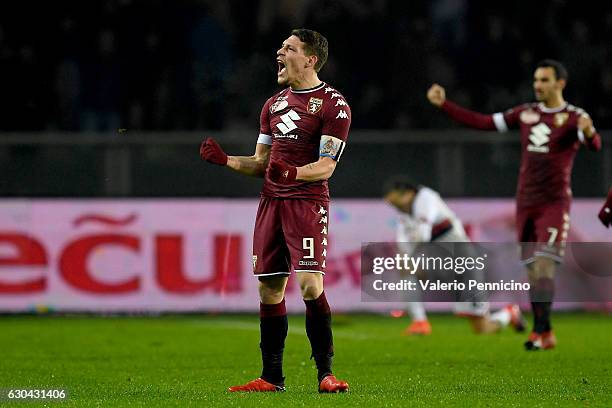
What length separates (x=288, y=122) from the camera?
23.2 ft

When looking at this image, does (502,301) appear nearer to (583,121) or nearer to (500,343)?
(500,343)

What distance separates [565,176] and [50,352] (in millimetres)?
4725

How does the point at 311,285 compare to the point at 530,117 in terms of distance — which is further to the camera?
the point at 530,117

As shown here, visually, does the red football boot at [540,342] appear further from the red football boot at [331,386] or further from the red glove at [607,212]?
the red football boot at [331,386]

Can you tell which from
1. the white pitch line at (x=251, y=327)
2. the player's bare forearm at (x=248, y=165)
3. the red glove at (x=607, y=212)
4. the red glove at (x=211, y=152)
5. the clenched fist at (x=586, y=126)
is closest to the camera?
the red glove at (x=211, y=152)

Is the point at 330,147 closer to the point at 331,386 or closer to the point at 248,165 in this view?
the point at 248,165

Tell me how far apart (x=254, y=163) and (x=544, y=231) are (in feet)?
13.7

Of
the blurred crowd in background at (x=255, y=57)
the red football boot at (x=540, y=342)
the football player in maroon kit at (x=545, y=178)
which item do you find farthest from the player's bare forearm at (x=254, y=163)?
the blurred crowd in background at (x=255, y=57)

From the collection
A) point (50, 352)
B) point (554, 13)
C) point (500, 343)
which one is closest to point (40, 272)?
point (50, 352)

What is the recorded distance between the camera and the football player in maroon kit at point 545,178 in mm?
10688

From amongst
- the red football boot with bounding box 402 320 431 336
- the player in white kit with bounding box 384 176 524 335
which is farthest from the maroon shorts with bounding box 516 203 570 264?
the red football boot with bounding box 402 320 431 336

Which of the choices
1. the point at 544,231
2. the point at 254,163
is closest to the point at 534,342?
the point at 544,231

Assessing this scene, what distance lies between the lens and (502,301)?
15930mm

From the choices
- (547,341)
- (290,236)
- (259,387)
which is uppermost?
(290,236)
